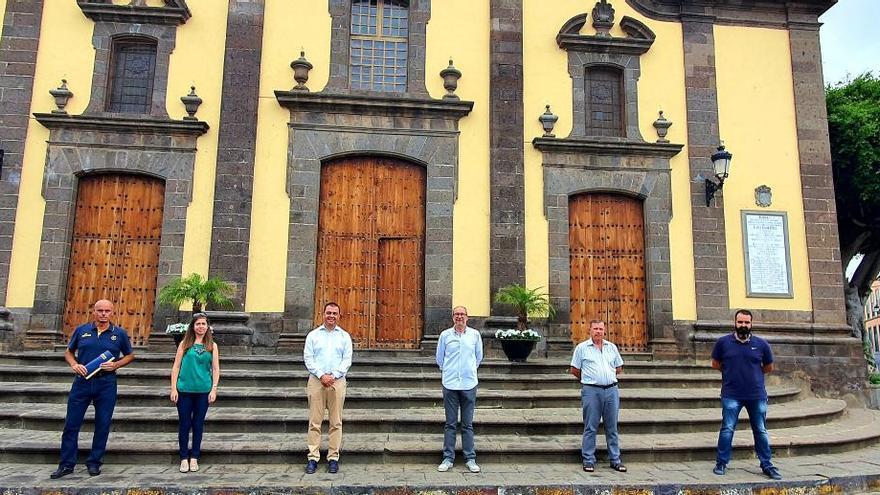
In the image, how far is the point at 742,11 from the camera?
12.6 metres

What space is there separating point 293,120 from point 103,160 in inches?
129

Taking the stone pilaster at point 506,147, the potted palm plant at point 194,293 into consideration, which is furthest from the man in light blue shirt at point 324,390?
the stone pilaster at point 506,147

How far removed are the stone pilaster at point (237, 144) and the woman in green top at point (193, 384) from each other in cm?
428

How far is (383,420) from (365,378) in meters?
1.82

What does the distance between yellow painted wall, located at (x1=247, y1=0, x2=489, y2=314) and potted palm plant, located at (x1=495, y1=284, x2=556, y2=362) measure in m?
0.70

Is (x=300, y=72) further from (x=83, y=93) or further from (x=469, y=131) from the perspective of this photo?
(x=83, y=93)

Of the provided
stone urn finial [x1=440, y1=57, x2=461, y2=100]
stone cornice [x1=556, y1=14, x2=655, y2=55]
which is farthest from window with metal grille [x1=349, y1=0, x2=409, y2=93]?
stone cornice [x1=556, y1=14, x2=655, y2=55]

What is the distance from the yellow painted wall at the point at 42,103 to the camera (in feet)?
34.5

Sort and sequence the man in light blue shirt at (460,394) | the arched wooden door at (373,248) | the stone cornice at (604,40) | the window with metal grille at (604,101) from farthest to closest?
the window with metal grille at (604,101) < the stone cornice at (604,40) < the arched wooden door at (373,248) < the man in light blue shirt at (460,394)

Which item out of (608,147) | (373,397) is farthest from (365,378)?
(608,147)

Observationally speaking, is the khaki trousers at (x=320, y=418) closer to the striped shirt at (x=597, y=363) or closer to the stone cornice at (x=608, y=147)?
the striped shirt at (x=597, y=363)

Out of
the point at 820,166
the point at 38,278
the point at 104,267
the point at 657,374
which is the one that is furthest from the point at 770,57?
the point at 38,278

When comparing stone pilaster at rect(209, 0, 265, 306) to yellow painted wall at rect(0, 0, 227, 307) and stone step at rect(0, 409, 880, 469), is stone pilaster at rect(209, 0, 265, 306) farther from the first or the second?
stone step at rect(0, 409, 880, 469)

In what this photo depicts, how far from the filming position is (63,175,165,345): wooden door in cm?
1072
